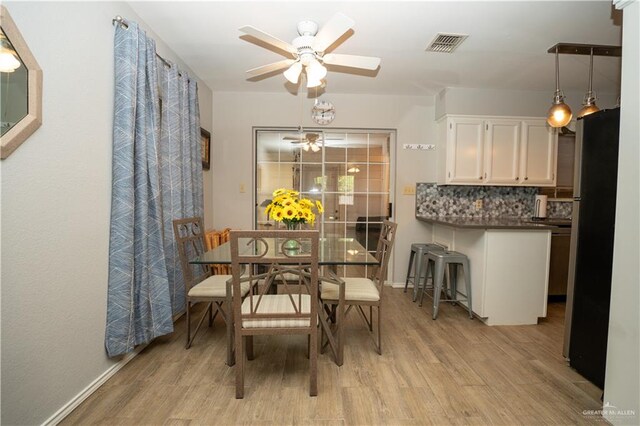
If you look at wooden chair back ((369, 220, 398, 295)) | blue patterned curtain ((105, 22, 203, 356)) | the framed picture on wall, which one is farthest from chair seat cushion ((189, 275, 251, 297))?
the framed picture on wall

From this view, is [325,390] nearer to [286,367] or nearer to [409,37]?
[286,367]

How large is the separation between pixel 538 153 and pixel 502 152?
0.47 m

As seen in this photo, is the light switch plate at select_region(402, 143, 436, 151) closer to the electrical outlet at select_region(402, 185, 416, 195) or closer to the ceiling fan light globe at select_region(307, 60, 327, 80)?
the electrical outlet at select_region(402, 185, 416, 195)

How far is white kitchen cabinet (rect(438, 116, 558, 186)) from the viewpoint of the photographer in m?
3.70

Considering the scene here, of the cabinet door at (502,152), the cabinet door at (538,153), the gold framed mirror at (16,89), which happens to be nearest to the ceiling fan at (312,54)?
the gold framed mirror at (16,89)

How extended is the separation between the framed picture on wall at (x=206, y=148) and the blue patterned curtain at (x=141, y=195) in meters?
0.96

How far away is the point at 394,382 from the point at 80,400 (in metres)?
1.88

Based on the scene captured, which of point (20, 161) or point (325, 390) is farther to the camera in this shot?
point (325, 390)

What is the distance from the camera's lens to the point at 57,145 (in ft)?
4.95

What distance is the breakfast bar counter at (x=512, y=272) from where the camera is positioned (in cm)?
281

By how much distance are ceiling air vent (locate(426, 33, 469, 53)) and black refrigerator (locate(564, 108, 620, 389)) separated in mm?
1146

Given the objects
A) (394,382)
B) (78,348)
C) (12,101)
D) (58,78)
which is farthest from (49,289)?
(394,382)

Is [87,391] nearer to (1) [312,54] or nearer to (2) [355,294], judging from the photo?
(2) [355,294]

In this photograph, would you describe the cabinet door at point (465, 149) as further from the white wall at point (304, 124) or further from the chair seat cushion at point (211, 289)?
the chair seat cushion at point (211, 289)
